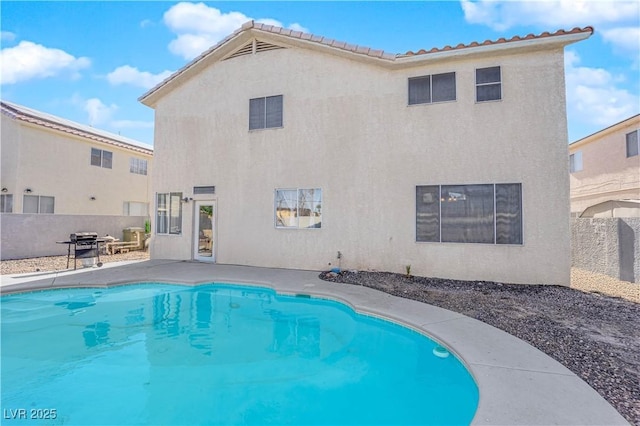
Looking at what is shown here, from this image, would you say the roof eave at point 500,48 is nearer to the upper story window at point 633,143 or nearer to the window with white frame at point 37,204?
the upper story window at point 633,143

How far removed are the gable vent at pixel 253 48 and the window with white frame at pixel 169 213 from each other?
6.29 metres

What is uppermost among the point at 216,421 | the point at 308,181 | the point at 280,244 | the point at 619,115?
the point at 619,115

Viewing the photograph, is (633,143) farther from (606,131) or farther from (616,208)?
(616,208)

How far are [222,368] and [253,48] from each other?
38.1 feet

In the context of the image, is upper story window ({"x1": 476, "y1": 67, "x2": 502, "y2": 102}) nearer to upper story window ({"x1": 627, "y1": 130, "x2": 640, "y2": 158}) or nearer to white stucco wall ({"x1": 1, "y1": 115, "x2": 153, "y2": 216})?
upper story window ({"x1": 627, "y1": 130, "x2": 640, "y2": 158})

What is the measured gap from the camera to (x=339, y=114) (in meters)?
10.9

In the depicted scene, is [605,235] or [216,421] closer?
[216,421]

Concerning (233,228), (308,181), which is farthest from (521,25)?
(233,228)

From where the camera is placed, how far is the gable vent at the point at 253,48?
12000mm

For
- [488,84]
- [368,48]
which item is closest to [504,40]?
[488,84]

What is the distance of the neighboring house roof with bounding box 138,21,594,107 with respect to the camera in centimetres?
855

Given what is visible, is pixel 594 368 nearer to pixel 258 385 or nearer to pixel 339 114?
pixel 258 385

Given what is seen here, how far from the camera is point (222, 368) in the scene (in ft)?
16.4

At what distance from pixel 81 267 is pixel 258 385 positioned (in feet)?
36.1
